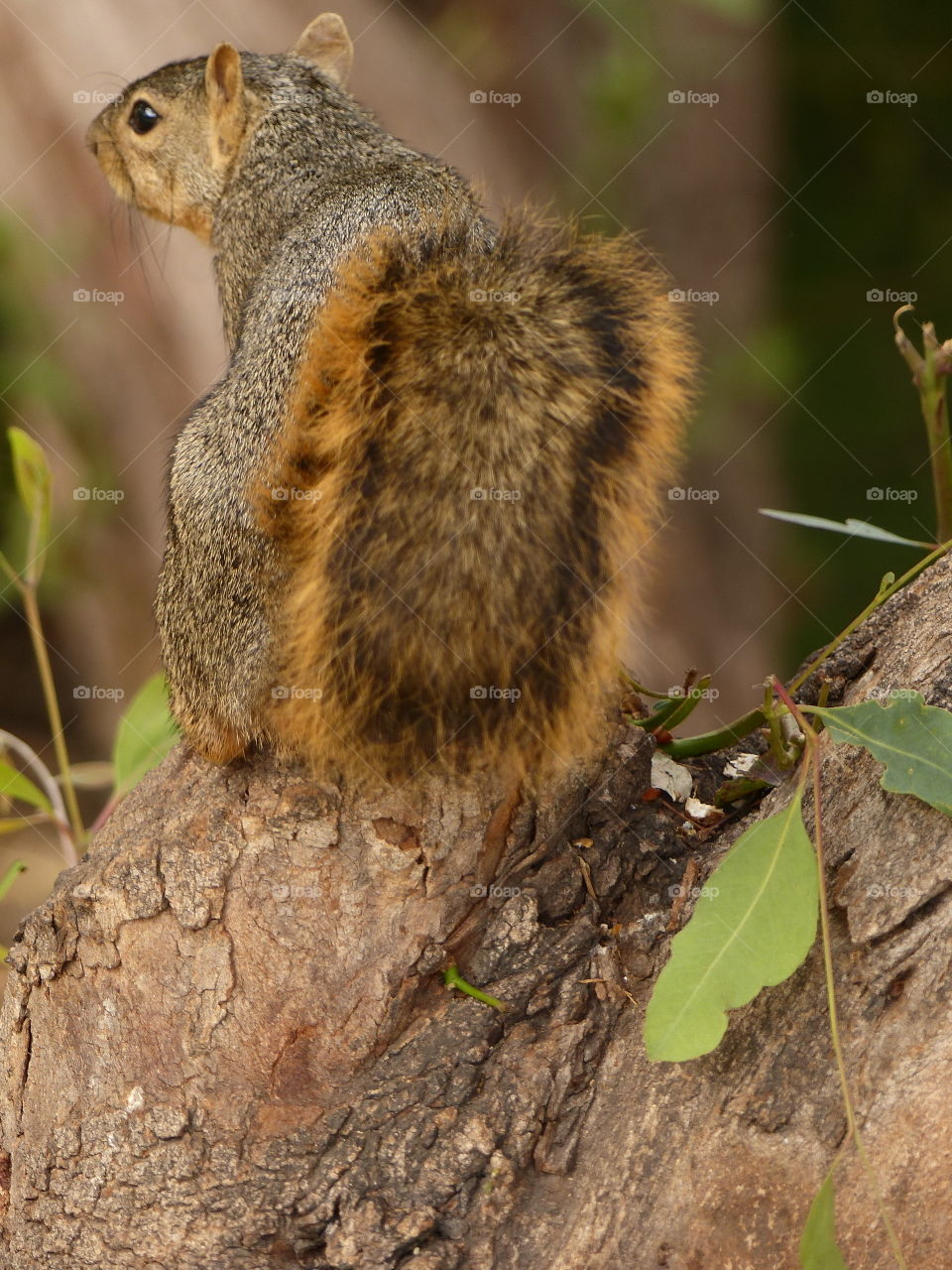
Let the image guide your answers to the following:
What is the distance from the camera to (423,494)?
0.82 metres

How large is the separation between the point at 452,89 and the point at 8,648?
1.54m

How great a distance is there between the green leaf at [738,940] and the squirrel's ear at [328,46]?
3.53 feet

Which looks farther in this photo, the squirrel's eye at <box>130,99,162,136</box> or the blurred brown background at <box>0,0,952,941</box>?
the blurred brown background at <box>0,0,952,941</box>

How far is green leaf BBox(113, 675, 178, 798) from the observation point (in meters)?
1.28

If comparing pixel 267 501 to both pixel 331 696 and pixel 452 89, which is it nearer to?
pixel 331 696

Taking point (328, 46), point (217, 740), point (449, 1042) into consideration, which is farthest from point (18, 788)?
point (328, 46)

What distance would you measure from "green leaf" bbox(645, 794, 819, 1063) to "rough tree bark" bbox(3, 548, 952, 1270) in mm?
48

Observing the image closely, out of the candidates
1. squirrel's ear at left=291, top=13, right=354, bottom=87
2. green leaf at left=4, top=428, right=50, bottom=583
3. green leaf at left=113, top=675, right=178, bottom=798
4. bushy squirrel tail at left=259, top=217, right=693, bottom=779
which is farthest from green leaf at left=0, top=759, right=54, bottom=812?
squirrel's ear at left=291, top=13, right=354, bottom=87

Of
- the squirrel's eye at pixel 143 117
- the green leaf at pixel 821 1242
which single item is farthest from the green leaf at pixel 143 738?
the green leaf at pixel 821 1242

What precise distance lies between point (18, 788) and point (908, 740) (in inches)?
34.1

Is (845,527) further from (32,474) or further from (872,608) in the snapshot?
(32,474)

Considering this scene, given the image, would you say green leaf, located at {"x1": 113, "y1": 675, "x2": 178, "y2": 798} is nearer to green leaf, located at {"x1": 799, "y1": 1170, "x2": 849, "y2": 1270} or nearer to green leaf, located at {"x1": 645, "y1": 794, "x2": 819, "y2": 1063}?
green leaf, located at {"x1": 645, "y1": 794, "x2": 819, "y2": 1063}

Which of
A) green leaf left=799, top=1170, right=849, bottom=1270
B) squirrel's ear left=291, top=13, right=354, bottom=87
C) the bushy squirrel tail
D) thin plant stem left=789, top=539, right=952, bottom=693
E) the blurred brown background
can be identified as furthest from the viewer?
the blurred brown background

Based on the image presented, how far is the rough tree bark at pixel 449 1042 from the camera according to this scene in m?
0.78
